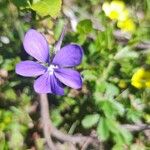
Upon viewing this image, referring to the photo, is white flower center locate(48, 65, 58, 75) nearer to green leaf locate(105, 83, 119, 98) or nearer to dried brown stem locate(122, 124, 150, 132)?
green leaf locate(105, 83, 119, 98)

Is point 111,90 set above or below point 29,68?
below

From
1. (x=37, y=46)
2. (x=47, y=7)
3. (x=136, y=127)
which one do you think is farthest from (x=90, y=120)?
(x=47, y=7)

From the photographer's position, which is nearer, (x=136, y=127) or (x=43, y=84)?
(x=43, y=84)

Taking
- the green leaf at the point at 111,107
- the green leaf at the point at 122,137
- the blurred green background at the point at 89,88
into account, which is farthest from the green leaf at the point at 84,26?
the green leaf at the point at 122,137

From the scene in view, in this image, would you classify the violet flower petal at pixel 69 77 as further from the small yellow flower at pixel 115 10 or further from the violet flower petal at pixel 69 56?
the small yellow flower at pixel 115 10

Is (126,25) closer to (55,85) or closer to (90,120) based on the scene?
(90,120)

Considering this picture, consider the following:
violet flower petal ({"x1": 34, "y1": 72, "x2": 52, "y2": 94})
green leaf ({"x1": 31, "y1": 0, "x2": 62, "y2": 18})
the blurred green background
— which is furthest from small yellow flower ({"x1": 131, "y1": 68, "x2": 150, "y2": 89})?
green leaf ({"x1": 31, "y1": 0, "x2": 62, "y2": 18})

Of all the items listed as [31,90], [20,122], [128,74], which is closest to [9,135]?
[20,122]
